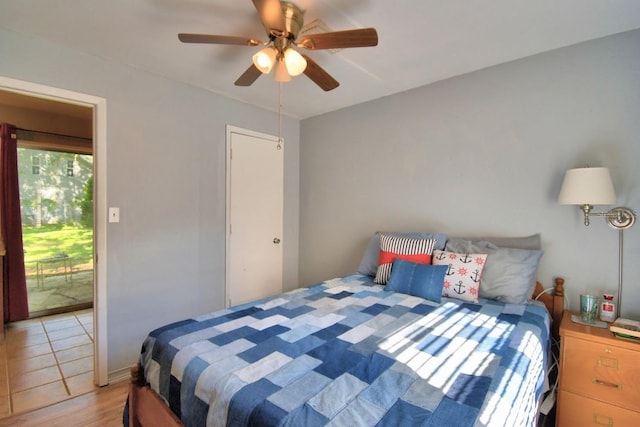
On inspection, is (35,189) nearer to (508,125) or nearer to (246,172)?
(246,172)

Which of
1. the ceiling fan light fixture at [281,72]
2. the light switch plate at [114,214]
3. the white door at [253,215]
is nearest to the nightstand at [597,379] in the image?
the ceiling fan light fixture at [281,72]

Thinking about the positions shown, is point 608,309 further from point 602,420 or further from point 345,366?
point 345,366

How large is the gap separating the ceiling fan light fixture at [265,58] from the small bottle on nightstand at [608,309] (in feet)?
7.84

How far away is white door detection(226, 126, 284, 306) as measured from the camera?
3.06 metres

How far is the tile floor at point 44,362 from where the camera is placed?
6.89 ft

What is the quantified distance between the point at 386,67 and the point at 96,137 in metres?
2.26

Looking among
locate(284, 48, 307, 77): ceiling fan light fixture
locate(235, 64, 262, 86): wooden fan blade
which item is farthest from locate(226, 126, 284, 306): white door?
locate(284, 48, 307, 77): ceiling fan light fixture

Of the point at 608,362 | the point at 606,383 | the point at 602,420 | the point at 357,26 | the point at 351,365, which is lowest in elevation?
the point at 602,420

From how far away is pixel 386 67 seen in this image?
2359mm

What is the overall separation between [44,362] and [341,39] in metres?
3.42

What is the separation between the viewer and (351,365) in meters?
1.16

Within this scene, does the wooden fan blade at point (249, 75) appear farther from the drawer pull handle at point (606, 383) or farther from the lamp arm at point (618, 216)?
the drawer pull handle at point (606, 383)

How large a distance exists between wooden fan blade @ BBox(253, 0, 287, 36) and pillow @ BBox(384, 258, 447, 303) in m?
1.68

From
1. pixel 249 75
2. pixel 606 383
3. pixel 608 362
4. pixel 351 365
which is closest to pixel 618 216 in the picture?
pixel 608 362
